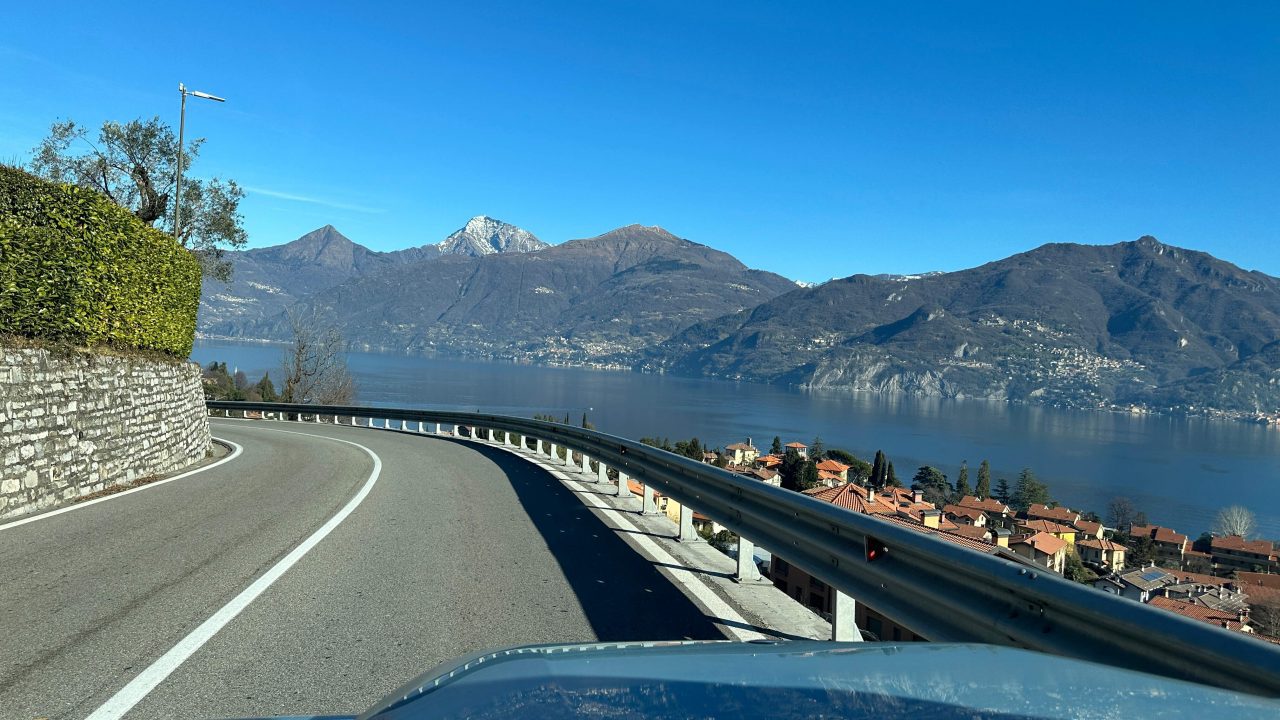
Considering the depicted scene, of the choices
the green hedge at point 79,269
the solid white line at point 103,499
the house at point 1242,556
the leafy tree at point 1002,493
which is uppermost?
the green hedge at point 79,269

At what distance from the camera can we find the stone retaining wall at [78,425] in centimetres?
883

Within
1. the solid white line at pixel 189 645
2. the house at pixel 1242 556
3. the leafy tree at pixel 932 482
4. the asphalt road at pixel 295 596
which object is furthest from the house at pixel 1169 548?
the solid white line at pixel 189 645

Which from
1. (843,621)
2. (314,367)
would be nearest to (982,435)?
(314,367)

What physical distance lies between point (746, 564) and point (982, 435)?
12654 centimetres

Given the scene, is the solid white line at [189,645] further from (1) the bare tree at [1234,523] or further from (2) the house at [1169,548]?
(1) the bare tree at [1234,523]

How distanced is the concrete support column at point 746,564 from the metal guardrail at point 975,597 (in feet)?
0.50

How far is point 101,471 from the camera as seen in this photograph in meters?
10.8

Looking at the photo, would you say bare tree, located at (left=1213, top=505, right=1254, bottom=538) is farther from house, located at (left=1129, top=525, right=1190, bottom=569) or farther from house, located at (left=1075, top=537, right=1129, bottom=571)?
house, located at (left=1075, top=537, right=1129, bottom=571)

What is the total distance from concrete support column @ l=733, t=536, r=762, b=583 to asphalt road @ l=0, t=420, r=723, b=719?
0.57 metres

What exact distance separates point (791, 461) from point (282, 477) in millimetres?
23095

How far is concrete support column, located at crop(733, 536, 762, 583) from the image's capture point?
19.7ft

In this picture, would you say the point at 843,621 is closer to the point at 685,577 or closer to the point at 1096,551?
the point at 685,577

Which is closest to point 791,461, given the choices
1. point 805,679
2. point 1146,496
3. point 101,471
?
point 101,471

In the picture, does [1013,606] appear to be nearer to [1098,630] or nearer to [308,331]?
[1098,630]
